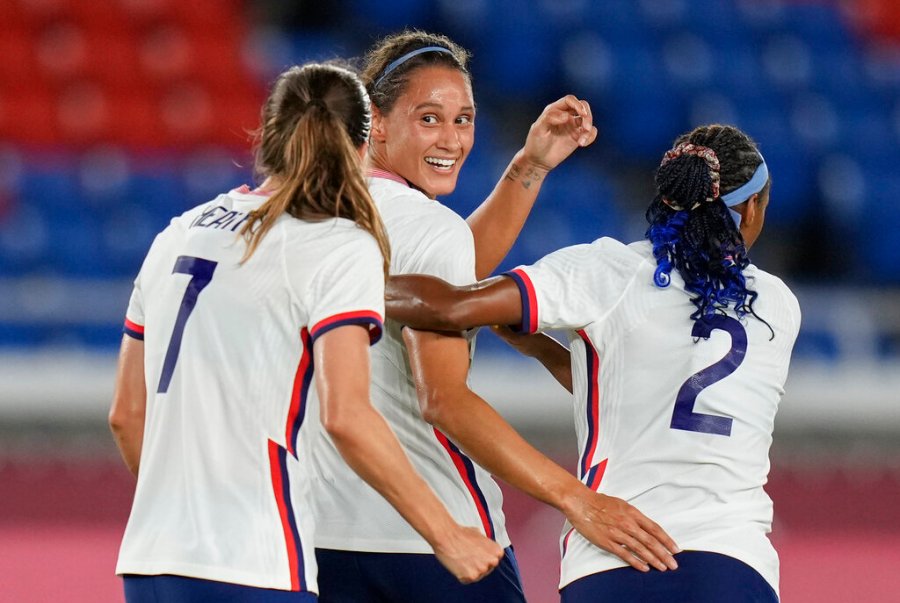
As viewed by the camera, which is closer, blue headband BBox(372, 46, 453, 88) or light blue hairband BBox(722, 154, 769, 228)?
light blue hairband BBox(722, 154, 769, 228)

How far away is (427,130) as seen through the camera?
3643 mm

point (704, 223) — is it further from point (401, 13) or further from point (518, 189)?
point (401, 13)

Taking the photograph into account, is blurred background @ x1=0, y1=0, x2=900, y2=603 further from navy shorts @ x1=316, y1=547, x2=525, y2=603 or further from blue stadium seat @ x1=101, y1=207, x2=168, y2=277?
navy shorts @ x1=316, y1=547, x2=525, y2=603

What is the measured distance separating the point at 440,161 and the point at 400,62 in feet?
0.92

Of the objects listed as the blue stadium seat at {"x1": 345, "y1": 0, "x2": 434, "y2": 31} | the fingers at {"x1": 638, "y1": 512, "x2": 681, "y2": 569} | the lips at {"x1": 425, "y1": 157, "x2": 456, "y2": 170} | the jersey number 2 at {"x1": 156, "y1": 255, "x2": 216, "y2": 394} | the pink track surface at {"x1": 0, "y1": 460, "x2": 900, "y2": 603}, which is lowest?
the pink track surface at {"x1": 0, "y1": 460, "x2": 900, "y2": 603}

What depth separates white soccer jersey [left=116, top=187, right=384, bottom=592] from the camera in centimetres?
257

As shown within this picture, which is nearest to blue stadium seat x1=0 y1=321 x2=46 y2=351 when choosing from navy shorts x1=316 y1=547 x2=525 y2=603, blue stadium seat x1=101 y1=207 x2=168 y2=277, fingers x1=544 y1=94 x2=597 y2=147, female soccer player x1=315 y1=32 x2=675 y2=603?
blue stadium seat x1=101 y1=207 x2=168 y2=277

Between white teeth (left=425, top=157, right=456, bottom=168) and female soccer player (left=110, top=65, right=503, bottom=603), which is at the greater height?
white teeth (left=425, top=157, right=456, bottom=168)

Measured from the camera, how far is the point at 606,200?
11.0m

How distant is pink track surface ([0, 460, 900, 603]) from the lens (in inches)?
243

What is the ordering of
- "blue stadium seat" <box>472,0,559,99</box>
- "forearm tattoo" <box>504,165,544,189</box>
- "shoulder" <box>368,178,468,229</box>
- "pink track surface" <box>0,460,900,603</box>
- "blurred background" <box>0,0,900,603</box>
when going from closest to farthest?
1. "shoulder" <box>368,178,468,229</box>
2. "forearm tattoo" <box>504,165,544,189</box>
3. "pink track surface" <box>0,460,900,603</box>
4. "blurred background" <box>0,0,900,603</box>
5. "blue stadium seat" <box>472,0,559,99</box>

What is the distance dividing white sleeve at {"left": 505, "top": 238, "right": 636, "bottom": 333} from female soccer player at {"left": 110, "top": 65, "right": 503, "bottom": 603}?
0.45 meters

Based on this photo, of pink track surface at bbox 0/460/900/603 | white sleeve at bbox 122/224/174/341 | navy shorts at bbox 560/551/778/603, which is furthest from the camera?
pink track surface at bbox 0/460/900/603

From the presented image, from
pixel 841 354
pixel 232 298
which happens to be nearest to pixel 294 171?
pixel 232 298
